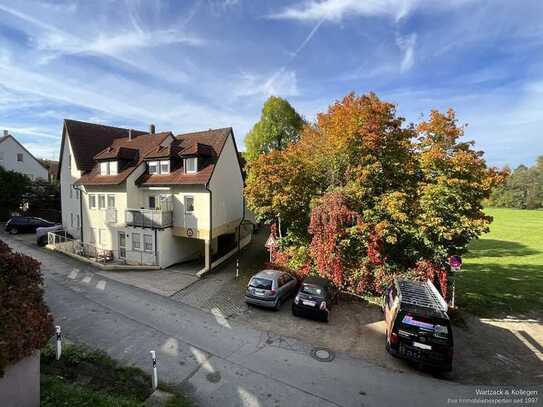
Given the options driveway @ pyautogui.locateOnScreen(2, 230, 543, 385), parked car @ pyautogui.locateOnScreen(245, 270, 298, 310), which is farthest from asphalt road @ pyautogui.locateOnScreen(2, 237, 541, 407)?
parked car @ pyautogui.locateOnScreen(245, 270, 298, 310)

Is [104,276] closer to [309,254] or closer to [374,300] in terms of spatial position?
[309,254]

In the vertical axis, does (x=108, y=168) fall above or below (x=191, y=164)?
below

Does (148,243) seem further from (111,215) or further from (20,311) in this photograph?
(20,311)

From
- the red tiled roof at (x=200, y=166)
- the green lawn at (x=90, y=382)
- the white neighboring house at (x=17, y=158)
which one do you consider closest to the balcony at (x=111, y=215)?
the red tiled roof at (x=200, y=166)

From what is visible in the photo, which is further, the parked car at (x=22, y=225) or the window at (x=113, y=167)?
the parked car at (x=22, y=225)

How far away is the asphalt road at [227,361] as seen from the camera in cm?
777

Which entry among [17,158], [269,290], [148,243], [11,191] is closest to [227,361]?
[269,290]

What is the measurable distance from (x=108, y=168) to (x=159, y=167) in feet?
14.5

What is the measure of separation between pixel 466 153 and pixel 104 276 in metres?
20.2

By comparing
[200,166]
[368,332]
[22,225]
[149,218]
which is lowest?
[368,332]

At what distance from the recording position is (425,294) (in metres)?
10.7

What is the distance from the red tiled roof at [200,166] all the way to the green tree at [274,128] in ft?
24.8

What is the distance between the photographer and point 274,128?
28.7 metres

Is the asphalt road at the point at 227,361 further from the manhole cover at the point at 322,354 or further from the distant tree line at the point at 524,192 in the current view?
the distant tree line at the point at 524,192
